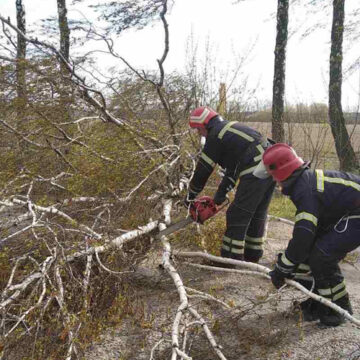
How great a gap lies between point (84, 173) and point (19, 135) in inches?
45.7

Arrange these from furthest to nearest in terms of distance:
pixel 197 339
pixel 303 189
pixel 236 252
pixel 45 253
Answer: pixel 236 252 < pixel 45 253 < pixel 197 339 < pixel 303 189

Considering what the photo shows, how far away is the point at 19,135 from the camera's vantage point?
4.83m

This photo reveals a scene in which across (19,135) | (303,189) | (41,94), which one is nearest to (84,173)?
(19,135)

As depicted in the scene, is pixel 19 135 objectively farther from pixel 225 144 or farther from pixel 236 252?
pixel 236 252

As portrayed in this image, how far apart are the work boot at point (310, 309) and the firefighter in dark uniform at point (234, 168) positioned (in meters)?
0.78

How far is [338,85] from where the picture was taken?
28.9ft

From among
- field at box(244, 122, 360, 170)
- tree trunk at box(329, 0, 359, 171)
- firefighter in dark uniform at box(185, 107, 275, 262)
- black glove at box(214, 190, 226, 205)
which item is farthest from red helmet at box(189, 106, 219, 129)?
tree trunk at box(329, 0, 359, 171)

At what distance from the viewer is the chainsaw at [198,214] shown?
3.66m

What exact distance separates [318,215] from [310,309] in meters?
0.91

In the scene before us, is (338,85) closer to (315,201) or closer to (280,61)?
(280,61)

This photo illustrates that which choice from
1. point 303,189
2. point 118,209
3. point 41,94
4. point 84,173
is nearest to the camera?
point 303,189

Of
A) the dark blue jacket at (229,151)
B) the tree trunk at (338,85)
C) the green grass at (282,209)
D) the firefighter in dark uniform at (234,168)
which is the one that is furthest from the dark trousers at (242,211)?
the tree trunk at (338,85)

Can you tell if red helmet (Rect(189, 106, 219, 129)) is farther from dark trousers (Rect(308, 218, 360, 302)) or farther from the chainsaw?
dark trousers (Rect(308, 218, 360, 302))

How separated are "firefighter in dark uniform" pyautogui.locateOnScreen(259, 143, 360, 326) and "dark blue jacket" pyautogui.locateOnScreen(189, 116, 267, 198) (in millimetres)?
959
